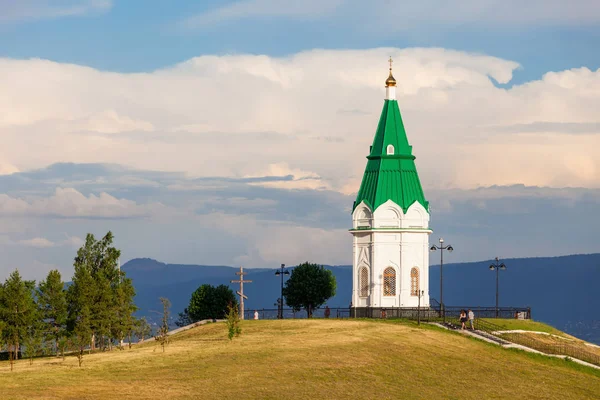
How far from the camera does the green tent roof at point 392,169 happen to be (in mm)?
91625

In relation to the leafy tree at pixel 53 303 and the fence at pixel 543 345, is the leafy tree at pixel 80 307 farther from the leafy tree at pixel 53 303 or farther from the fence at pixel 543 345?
the fence at pixel 543 345

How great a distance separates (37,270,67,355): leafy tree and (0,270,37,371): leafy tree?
210cm

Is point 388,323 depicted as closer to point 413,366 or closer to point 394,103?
point 413,366

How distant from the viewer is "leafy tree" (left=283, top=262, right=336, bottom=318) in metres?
104

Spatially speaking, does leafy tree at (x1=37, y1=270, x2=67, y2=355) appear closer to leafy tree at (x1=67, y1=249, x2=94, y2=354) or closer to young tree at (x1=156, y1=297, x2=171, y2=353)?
leafy tree at (x1=67, y1=249, x2=94, y2=354)

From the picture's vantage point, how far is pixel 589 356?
70000 mm

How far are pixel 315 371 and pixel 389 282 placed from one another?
125 ft

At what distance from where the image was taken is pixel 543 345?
7150cm

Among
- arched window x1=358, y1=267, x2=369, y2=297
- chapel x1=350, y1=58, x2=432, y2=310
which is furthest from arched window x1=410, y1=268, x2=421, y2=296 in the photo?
arched window x1=358, y1=267, x2=369, y2=297

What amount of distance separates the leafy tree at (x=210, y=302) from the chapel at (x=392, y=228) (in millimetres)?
18536

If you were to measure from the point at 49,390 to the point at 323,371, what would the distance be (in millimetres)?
13802

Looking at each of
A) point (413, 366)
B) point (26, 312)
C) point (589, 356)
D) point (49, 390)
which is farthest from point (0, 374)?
point (589, 356)

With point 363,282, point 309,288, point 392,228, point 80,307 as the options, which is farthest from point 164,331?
point 309,288

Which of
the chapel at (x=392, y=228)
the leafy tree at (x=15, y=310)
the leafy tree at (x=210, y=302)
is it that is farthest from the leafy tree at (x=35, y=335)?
the leafy tree at (x=210, y=302)
